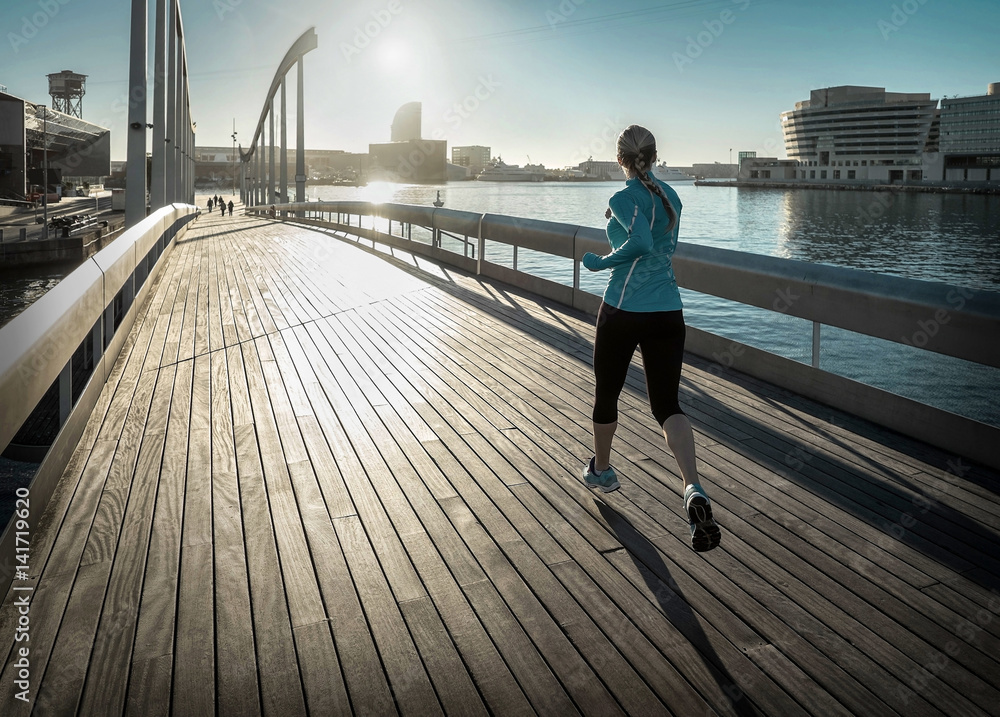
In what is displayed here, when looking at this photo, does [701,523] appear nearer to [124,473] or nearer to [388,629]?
[388,629]

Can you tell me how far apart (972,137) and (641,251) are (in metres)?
183

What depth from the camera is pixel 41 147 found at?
71.4m

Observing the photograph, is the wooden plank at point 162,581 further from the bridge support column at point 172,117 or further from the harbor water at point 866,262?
the bridge support column at point 172,117

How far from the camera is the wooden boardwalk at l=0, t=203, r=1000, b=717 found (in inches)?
101

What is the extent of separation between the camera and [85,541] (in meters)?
3.46

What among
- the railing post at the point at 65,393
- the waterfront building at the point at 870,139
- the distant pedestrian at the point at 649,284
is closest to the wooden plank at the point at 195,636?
the railing post at the point at 65,393

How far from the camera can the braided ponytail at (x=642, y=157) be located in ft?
11.8

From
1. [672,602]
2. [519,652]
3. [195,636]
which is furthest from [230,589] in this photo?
[672,602]

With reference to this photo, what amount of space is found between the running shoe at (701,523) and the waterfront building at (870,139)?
186653 millimetres

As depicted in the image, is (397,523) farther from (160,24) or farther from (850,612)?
(160,24)

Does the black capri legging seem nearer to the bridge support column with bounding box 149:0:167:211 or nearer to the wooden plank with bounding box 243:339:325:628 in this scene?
the wooden plank with bounding box 243:339:325:628

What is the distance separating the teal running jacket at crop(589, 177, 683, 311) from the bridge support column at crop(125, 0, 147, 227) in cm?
1176

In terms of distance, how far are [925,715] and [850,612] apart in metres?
0.60

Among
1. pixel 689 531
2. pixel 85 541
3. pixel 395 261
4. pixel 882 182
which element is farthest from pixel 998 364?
pixel 882 182
